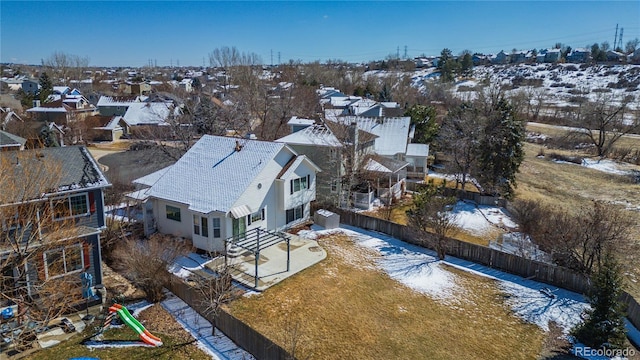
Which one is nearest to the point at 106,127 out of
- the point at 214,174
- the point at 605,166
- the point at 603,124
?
the point at 214,174

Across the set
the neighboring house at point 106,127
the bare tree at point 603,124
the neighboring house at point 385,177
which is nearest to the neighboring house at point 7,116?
the neighboring house at point 106,127

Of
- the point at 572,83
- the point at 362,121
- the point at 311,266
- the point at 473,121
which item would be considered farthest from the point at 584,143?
the point at 572,83

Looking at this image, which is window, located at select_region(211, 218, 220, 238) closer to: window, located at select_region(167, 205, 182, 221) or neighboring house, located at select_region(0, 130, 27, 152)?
window, located at select_region(167, 205, 182, 221)

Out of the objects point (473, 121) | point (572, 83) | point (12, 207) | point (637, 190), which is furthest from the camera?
point (572, 83)

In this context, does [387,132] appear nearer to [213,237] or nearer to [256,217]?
[256,217]

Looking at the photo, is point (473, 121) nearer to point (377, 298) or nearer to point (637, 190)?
point (637, 190)
